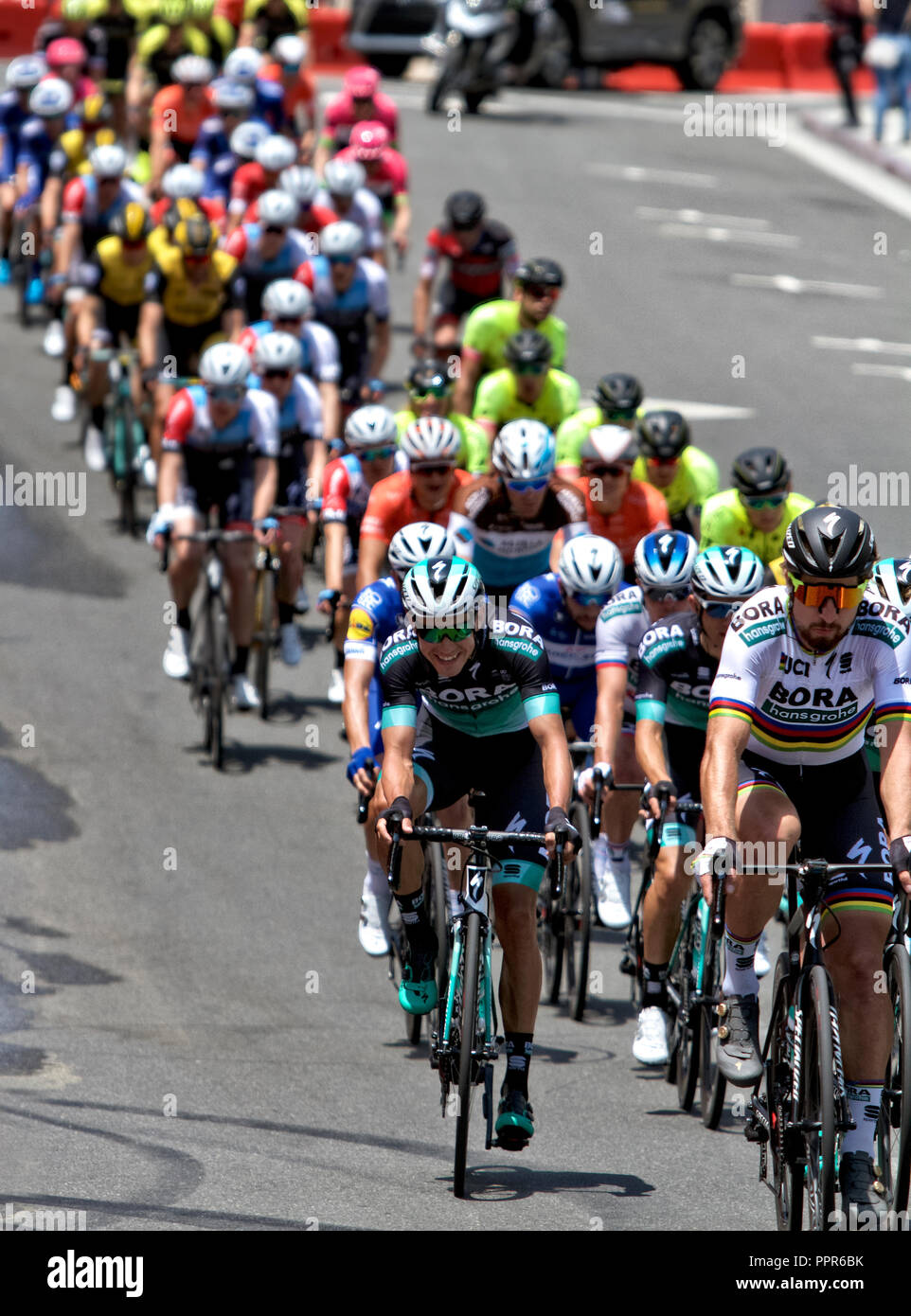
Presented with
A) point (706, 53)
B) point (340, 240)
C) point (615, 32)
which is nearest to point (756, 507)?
point (340, 240)

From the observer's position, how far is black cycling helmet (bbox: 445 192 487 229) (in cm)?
1638

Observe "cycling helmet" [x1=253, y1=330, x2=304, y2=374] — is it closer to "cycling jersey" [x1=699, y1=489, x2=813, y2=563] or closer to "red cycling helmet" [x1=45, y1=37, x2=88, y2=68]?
"cycling jersey" [x1=699, y1=489, x2=813, y2=563]

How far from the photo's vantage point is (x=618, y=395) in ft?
41.2

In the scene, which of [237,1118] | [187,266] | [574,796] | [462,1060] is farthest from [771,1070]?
[187,266]

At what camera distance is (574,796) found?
32.6ft

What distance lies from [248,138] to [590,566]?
10.4 meters

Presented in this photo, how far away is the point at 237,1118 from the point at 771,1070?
2.40 meters

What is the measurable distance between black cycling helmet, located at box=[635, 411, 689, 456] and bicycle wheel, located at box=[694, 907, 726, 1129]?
13.8 ft

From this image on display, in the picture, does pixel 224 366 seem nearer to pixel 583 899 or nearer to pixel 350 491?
pixel 350 491

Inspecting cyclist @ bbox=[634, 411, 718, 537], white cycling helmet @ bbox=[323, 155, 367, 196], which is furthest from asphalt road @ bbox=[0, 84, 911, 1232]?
white cycling helmet @ bbox=[323, 155, 367, 196]

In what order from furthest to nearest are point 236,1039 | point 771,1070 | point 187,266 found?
point 187,266, point 236,1039, point 771,1070

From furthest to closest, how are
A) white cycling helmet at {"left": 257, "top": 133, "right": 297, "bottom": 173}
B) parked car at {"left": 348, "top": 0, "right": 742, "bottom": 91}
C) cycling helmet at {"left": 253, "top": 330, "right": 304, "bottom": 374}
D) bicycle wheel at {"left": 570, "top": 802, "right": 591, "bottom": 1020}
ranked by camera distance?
1. parked car at {"left": 348, "top": 0, "right": 742, "bottom": 91}
2. white cycling helmet at {"left": 257, "top": 133, "right": 297, "bottom": 173}
3. cycling helmet at {"left": 253, "top": 330, "right": 304, "bottom": 374}
4. bicycle wheel at {"left": 570, "top": 802, "right": 591, "bottom": 1020}
